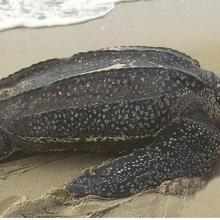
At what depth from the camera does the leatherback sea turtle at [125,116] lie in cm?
267

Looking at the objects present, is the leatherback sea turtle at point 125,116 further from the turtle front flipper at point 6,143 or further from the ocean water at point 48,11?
the ocean water at point 48,11

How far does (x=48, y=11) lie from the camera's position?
4812 mm

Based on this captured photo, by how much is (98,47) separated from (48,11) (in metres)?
0.98

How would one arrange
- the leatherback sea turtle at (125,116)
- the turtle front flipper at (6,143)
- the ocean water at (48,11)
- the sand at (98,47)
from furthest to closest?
the ocean water at (48,11) < the turtle front flipper at (6,143) < the leatherback sea turtle at (125,116) < the sand at (98,47)

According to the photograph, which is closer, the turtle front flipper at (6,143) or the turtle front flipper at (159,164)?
the turtle front flipper at (159,164)

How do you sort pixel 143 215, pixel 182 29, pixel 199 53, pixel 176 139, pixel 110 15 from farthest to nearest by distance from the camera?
pixel 110 15, pixel 182 29, pixel 199 53, pixel 176 139, pixel 143 215

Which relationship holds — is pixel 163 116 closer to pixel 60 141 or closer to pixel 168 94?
pixel 168 94

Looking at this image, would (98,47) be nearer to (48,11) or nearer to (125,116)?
(48,11)

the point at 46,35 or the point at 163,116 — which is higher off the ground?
the point at 46,35

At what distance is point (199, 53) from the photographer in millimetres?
3867

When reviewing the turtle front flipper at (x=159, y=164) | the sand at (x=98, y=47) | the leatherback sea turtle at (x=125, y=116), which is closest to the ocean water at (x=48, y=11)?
the sand at (x=98, y=47)

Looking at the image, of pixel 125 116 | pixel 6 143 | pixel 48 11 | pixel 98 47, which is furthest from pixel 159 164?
pixel 48 11

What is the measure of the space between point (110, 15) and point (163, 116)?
79.2 inches

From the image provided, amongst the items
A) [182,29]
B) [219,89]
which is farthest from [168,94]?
[182,29]
